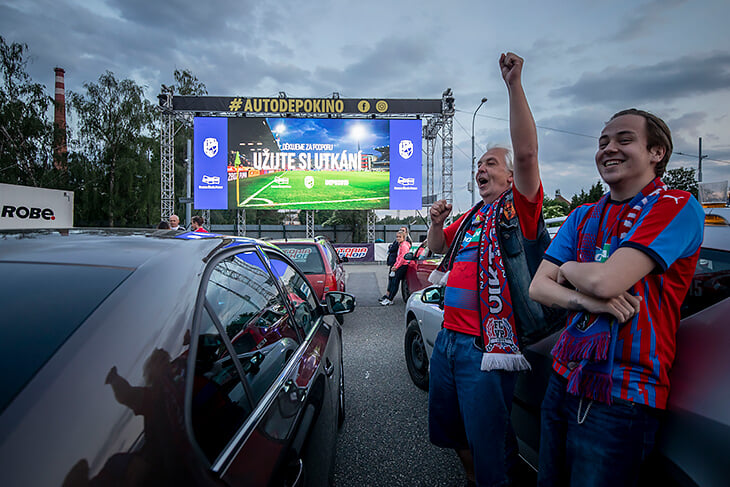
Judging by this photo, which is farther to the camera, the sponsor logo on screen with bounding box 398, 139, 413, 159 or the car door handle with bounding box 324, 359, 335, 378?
the sponsor logo on screen with bounding box 398, 139, 413, 159

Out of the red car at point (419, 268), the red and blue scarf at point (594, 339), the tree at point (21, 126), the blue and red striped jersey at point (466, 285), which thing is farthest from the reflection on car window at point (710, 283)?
the tree at point (21, 126)

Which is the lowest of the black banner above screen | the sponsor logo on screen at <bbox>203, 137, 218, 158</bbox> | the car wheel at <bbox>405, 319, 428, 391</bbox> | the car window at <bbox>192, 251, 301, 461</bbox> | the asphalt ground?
the asphalt ground

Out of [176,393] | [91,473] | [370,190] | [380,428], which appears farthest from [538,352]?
[370,190]

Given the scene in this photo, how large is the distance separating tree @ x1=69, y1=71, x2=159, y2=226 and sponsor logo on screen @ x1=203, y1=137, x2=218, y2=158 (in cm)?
947

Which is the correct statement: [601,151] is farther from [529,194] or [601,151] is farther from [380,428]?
[380,428]

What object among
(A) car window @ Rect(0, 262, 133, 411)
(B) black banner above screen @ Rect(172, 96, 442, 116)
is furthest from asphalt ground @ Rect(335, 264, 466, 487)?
(B) black banner above screen @ Rect(172, 96, 442, 116)

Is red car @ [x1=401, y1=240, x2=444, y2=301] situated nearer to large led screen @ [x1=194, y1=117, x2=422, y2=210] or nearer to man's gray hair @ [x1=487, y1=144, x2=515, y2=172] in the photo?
man's gray hair @ [x1=487, y1=144, x2=515, y2=172]

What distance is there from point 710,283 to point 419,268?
18.7 feet

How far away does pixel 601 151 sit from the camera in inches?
53.5

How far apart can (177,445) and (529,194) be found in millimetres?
1404

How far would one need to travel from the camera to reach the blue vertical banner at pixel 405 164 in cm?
1852

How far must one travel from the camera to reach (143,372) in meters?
0.80

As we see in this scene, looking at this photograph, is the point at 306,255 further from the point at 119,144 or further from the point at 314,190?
the point at 119,144

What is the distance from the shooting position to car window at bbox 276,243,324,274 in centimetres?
606
